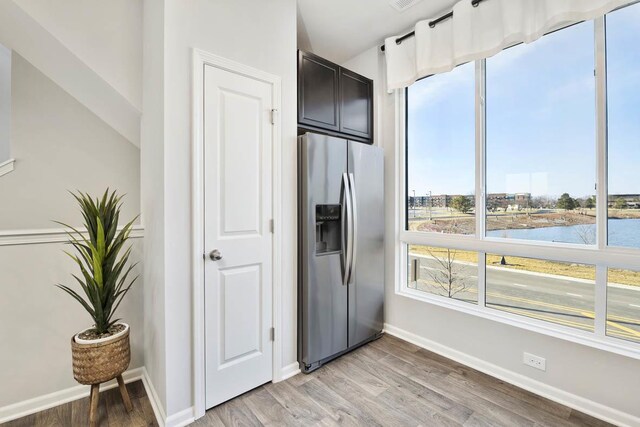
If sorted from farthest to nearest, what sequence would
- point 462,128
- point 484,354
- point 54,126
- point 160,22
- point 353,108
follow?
point 353,108 → point 462,128 → point 484,354 → point 54,126 → point 160,22

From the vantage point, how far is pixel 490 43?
2141mm

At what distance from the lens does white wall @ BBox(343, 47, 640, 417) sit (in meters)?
1.74

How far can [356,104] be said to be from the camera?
2.83 meters

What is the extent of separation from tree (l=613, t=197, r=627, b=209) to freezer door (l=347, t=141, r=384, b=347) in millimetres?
1603

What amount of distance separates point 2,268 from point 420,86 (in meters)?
3.47

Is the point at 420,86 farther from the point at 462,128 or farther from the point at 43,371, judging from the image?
the point at 43,371

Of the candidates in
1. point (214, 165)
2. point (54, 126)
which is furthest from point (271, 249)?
point (54, 126)

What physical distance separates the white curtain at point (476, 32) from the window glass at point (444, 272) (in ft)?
5.15

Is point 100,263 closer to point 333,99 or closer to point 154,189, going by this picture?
point 154,189

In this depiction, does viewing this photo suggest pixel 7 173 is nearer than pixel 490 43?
Yes

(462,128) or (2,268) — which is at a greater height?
(462,128)

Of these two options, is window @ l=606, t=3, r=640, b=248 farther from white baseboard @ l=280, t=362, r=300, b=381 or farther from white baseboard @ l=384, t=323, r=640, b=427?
white baseboard @ l=280, t=362, r=300, b=381

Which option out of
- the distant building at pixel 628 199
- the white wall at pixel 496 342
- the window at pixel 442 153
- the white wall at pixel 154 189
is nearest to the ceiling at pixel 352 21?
the white wall at pixel 496 342

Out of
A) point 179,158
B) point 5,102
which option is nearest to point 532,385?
point 179,158
